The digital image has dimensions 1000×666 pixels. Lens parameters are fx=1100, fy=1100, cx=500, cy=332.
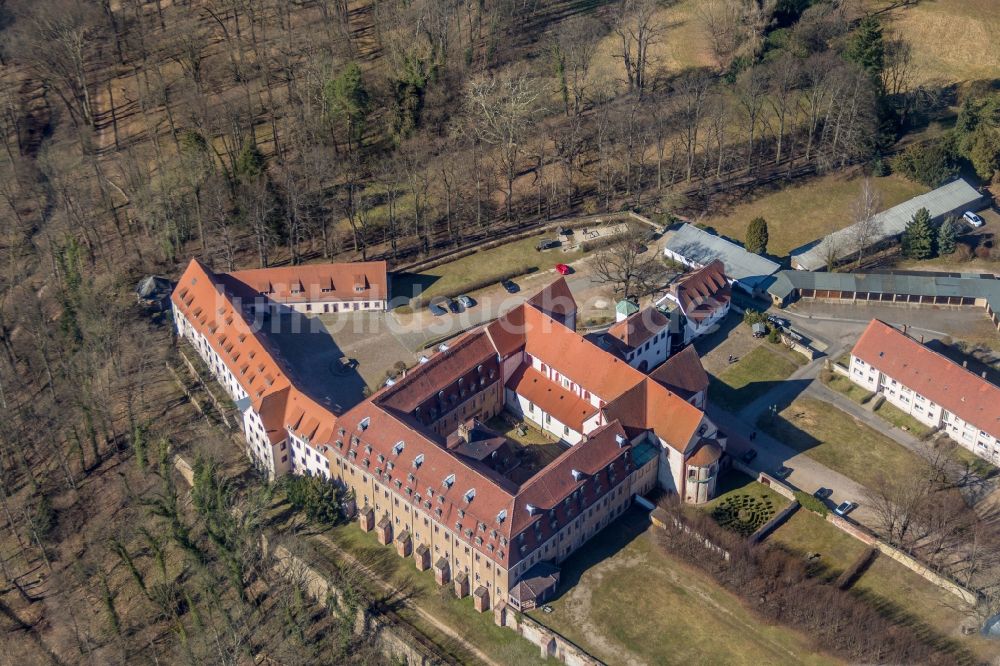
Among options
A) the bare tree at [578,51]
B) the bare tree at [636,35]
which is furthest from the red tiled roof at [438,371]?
the bare tree at [636,35]

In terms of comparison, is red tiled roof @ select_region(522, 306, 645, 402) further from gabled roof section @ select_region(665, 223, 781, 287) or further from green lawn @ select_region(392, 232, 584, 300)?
gabled roof section @ select_region(665, 223, 781, 287)

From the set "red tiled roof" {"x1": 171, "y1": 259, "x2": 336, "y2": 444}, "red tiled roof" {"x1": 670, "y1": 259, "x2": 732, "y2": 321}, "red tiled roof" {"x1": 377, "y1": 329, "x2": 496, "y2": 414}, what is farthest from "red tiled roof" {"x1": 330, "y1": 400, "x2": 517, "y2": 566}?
"red tiled roof" {"x1": 670, "y1": 259, "x2": 732, "y2": 321}

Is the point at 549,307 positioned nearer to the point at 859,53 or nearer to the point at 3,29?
the point at 859,53

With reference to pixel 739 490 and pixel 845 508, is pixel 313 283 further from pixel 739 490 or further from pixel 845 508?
pixel 845 508

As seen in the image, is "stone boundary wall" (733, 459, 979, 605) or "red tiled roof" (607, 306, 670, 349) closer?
"stone boundary wall" (733, 459, 979, 605)

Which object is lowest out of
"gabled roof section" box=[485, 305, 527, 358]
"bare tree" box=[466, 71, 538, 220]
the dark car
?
the dark car

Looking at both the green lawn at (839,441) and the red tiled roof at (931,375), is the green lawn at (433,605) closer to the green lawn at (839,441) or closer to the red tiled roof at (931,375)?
the green lawn at (839,441)
